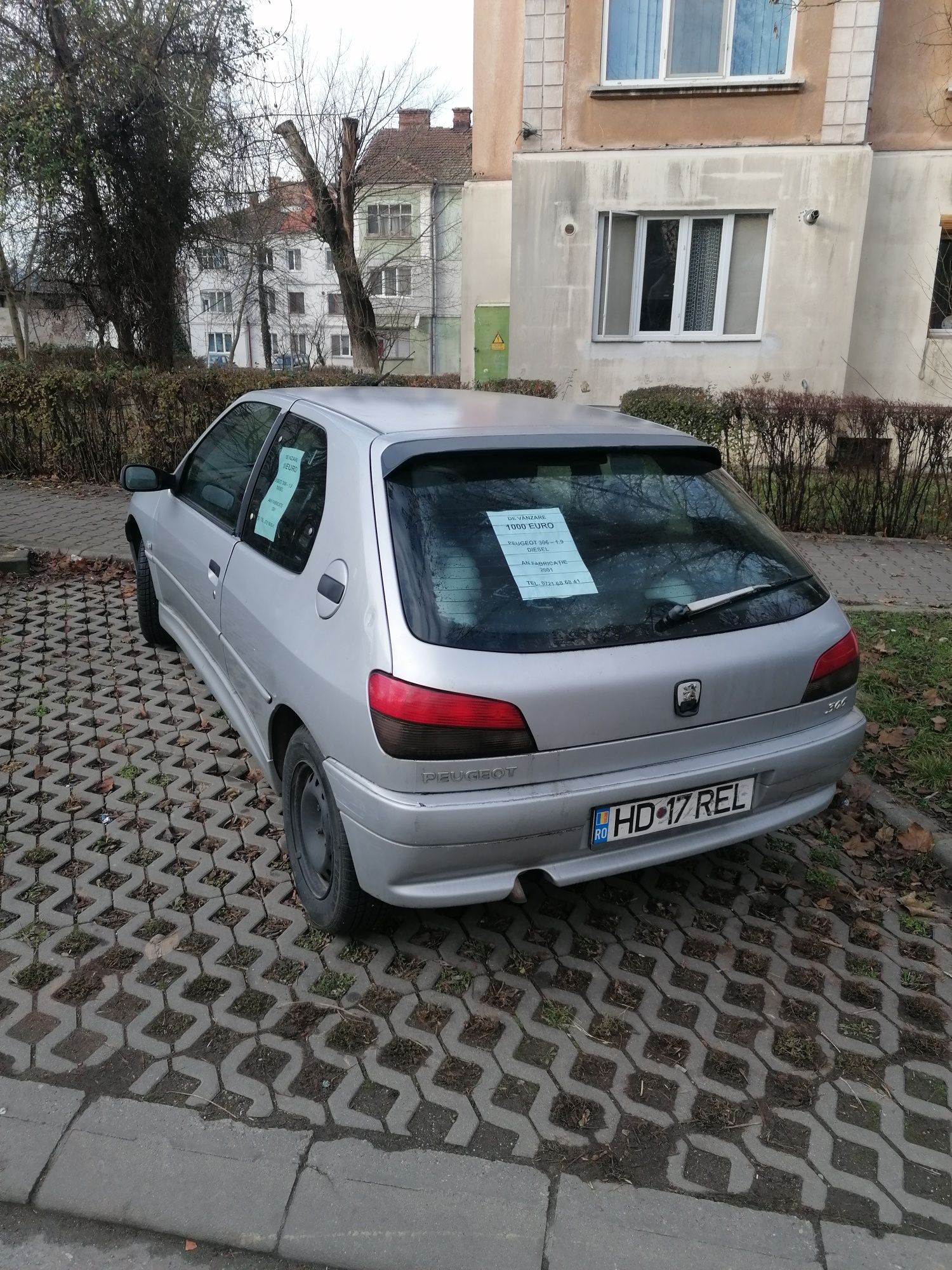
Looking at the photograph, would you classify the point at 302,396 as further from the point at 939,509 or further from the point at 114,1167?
the point at 939,509

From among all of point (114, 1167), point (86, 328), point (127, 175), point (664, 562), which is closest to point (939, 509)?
point (664, 562)

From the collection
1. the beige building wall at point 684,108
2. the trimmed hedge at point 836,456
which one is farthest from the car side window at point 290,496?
the beige building wall at point 684,108

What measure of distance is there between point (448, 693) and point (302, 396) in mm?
1876

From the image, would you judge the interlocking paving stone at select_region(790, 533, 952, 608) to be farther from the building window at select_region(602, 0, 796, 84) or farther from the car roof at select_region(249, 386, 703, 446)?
the building window at select_region(602, 0, 796, 84)

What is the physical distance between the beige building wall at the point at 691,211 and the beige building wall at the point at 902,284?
0.67 metres

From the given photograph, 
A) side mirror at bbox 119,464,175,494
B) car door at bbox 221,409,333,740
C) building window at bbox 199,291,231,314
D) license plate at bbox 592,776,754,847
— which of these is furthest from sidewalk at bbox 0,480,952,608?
building window at bbox 199,291,231,314

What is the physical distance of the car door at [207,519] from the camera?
157 inches

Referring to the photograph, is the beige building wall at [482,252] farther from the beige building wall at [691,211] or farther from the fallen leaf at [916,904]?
the fallen leaf at [916,904]

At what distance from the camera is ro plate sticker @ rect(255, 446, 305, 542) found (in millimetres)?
3459

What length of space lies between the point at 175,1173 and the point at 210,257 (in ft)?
55.0

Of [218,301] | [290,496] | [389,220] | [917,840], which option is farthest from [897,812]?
[218,301]

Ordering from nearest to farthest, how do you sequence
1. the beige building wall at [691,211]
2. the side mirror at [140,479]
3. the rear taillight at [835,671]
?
the rear taillight at [835,671]
the side mirror at [140,479]
the beige building wall at [691,211]

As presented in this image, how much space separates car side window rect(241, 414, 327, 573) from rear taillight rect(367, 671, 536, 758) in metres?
0.81

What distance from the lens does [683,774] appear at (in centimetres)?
278
